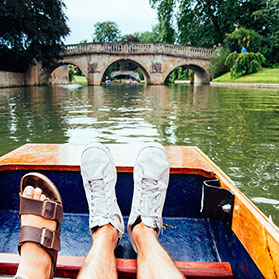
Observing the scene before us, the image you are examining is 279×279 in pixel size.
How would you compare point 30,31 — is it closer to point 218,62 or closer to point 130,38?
point 218,62

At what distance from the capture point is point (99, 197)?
3.98 ft

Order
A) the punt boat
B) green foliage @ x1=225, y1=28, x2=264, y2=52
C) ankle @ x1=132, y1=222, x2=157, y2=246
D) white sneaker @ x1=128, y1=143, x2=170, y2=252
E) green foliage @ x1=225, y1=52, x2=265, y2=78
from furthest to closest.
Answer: green foliage @ x1=225, y1=28, x2=264, y2=52 → green foliage @ x1=225, y1=52, x2=265, y2=78 → white sneaker @ x1=128, y1=143, x2=170, y2=252 → ankle @ x1=132, y1=222, x2=157, y2=246 → the punt boat

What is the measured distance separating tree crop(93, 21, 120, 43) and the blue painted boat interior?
42700mm

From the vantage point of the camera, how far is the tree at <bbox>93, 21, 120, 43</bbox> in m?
40.9

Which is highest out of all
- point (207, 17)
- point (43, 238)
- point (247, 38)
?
point (207, 17)

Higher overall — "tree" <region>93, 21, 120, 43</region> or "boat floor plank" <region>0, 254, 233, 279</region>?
"tree" <region>93, 21, 120, 43</region>

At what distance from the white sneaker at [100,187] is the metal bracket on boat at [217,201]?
41 cm

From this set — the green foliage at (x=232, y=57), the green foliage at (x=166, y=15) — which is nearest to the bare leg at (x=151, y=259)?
the green foliage at (x=232, y=57)

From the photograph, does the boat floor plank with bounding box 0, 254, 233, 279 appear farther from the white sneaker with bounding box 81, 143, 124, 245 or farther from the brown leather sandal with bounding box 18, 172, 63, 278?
the white sneaker with bounding box 81, 143, 124, 245

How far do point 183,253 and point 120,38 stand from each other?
1758 inches

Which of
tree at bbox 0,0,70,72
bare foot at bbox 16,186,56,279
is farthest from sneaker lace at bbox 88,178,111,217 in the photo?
tree at bbox 0,0,70,72

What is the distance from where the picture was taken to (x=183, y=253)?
121 cm

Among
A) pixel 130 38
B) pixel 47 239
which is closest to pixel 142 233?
pixel 47 239

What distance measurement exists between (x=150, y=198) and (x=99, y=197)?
24cm
